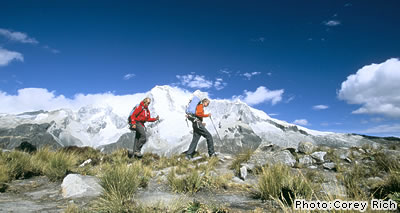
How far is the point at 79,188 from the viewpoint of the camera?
4820 mm

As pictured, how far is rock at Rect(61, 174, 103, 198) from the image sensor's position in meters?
4.70

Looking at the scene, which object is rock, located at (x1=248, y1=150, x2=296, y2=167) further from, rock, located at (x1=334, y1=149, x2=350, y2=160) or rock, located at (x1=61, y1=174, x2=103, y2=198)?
rock, located at (x1=61, y1=174, x2=103, y2=198)

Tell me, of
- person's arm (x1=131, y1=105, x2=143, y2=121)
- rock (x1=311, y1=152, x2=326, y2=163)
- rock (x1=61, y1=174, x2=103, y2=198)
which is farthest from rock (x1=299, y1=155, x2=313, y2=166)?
rock (x1=61, y1=174, x2=103, y2=198)

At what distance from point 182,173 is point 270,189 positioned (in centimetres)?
367

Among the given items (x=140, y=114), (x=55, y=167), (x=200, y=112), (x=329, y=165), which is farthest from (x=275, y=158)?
(x=55, y=167)

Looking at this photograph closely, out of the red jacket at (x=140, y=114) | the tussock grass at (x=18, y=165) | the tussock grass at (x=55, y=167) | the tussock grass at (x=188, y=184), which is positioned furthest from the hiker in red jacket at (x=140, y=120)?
the tussock grass at (x=188, y=184)

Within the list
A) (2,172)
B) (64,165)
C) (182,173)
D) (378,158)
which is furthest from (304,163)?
(2,172)

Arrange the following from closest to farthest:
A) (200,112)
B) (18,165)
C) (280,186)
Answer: (280,186)
(18,165)
(200,112)

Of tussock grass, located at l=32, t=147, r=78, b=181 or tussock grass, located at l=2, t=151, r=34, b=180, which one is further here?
tussock grass, located at l=2, t=151, r=34, b=180

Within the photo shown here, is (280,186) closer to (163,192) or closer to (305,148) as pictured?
(163,192)

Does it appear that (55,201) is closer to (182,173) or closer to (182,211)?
(182,211)

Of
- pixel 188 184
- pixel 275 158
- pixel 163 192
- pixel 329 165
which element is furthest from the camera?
pixel 275 158

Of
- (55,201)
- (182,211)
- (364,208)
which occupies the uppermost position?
(364,208)

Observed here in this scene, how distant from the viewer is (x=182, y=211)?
3.44 meters
